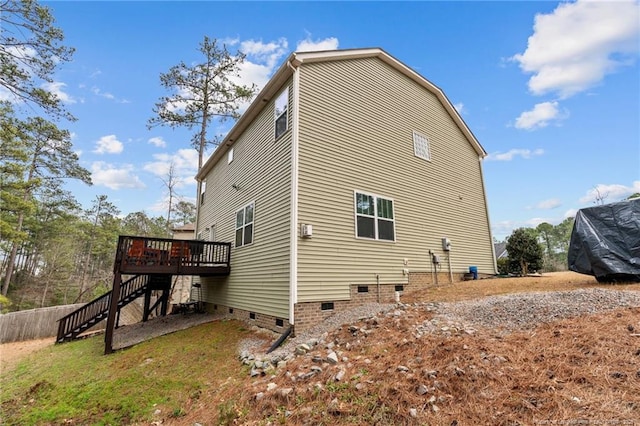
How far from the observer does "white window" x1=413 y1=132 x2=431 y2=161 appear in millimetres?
10581

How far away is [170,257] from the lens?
8805 mm

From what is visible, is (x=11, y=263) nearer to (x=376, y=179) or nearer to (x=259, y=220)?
(x=259, y=220)

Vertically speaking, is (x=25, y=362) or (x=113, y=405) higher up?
(x=113, y=405)

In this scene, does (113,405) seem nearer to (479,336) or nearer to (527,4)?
(479,336)

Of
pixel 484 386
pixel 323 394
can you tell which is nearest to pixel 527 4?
pixel 484 386

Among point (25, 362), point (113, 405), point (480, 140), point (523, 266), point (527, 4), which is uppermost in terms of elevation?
point (527, 4)

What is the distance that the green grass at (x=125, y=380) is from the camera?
4.62 metres

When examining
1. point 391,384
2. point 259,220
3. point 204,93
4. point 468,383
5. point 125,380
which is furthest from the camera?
point 204,93

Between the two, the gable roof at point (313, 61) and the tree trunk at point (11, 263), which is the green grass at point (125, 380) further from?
the tree trunk at point (11, 263)

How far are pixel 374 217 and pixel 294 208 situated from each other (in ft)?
8.86

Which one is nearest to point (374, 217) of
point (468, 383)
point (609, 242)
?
point (468, 383)

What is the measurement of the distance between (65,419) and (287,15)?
13.5 metres

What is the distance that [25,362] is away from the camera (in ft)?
29.4

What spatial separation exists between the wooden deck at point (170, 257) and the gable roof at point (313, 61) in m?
4.64
